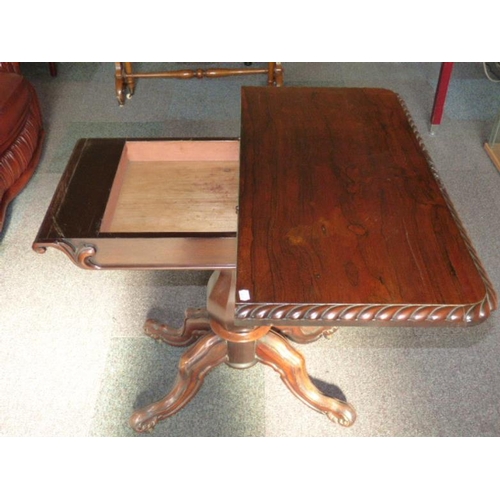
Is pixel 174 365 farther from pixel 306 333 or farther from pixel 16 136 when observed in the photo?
pixel 16 136

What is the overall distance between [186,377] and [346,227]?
1.82 feet

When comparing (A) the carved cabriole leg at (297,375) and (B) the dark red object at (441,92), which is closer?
(A) the carved cabriole leg at (297,375)

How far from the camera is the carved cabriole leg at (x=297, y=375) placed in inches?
43.1

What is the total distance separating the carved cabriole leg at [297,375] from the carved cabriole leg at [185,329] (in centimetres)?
17

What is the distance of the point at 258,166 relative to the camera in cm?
86

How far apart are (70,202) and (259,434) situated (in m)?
0.64

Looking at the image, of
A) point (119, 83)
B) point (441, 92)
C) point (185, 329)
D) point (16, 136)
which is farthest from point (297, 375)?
→ point (119, 83)

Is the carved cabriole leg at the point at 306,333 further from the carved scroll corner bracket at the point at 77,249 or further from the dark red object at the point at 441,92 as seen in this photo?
the dark red object at the point at 441,92

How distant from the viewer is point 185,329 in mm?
1229

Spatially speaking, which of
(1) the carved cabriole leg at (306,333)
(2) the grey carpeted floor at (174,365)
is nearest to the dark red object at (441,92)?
(2) the grey carpeted floor at (174,365)

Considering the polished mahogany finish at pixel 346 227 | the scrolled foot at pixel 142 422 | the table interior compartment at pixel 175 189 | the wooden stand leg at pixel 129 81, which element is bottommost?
the scrolled foot at pixel 142 422

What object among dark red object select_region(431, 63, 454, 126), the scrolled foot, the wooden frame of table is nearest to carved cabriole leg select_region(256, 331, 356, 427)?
the wooden frame of table

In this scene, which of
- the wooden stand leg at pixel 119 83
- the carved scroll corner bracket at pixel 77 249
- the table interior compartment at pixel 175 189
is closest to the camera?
the carved scroll corner bracket at pixel 77 249

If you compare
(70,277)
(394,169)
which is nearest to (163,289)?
(70,277)
